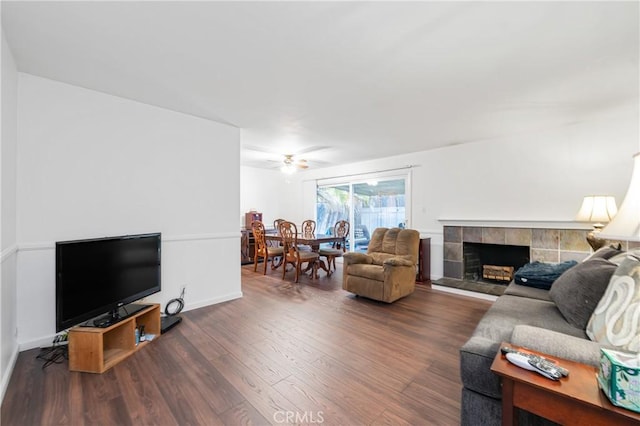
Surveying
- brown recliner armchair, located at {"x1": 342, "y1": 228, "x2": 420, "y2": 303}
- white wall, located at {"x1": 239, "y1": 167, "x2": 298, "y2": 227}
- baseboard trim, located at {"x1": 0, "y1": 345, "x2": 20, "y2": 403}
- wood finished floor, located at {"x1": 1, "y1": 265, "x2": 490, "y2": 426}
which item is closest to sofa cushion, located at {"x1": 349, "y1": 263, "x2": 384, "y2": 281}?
brown recliner armchair, located at {"x1": 342, "y1": 228, "x2": 420, "y2": 303}

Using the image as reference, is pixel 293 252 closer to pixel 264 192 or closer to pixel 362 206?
pixel 362 206

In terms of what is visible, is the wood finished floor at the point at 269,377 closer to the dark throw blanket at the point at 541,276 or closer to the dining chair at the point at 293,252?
the dark throw blanket at the point at 541,276

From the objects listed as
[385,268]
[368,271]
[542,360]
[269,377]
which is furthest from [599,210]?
[269,377]

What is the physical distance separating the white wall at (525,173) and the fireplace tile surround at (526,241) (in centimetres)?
17

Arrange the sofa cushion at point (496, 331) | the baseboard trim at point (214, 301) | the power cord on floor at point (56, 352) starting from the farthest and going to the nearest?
1. the baseboard trim at point (214, 301)
2. the power cord on floor at point (56, 352)
3. the sofa cushion at point (496, 331)

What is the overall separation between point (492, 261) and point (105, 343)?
5.00m

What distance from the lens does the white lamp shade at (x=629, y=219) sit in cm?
93

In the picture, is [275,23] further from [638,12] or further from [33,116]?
[33,116]

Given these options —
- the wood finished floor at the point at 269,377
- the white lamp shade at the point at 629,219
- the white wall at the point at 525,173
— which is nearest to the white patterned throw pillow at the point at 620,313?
the white lamp shade at the point at 629,219

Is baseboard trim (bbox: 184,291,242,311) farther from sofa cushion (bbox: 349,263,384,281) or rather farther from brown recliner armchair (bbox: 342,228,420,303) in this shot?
sofa cushion (bbox: 349,263,384,281)

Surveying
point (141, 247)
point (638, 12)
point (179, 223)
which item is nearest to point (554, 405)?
point (638, 12)

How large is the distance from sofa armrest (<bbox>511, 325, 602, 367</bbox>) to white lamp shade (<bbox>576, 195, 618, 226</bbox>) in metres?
2.45

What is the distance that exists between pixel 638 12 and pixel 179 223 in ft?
13.2

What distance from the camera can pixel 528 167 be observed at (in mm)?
3732
